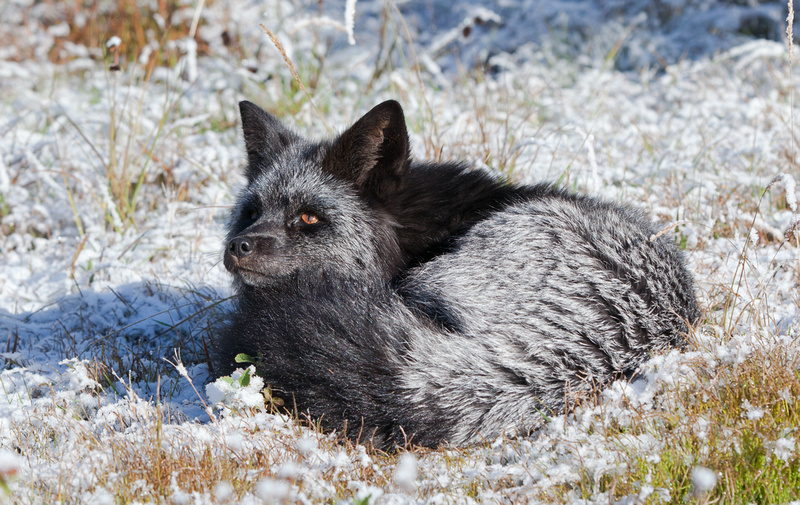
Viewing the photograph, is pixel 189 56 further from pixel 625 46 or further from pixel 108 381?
pixel 625 46

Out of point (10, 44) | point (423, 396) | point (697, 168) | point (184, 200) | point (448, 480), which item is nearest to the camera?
point (448, 480)

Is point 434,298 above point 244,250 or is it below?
below

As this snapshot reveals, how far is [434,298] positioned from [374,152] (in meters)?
1.13

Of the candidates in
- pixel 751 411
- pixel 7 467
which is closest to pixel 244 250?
pixel 7 467

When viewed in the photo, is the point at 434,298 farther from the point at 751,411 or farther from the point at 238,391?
the point at 751,411

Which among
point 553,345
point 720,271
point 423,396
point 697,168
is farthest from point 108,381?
point 697,168

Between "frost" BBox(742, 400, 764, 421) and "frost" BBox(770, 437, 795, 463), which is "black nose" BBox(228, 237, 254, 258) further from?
"frost" BBox(770, 437, 795, 463)

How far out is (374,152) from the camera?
3.85 m

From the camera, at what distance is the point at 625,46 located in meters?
10.2

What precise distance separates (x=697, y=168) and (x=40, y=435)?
18.8ft

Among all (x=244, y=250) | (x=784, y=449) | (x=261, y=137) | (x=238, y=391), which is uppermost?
(x=261, y=137)

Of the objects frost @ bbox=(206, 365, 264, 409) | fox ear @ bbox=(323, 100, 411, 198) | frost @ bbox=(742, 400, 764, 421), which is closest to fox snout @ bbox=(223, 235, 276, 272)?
fox ear @ bbox=(323, 100, 411, 198)

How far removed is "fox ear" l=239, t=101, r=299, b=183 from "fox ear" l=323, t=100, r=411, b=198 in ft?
1.95

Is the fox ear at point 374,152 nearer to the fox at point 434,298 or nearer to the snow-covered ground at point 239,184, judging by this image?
the fox at point 434,298
